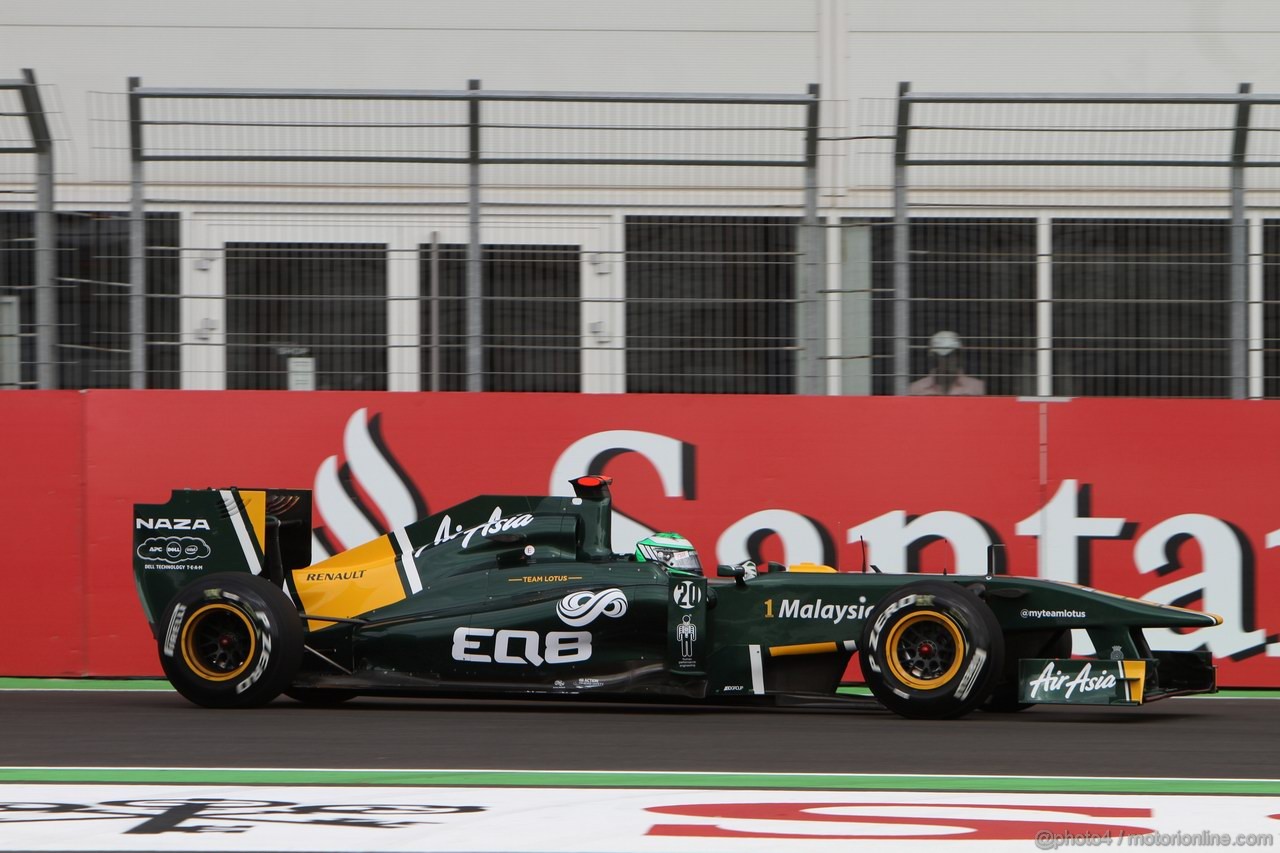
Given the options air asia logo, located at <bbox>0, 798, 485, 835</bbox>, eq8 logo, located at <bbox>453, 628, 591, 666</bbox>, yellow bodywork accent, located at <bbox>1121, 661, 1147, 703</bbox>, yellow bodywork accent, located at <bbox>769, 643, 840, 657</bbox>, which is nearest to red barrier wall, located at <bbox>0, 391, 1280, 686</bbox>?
yellow bodywork accent, located at <bbox>769, 643, 840, 657</bbox>

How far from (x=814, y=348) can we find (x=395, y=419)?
252 centimetres

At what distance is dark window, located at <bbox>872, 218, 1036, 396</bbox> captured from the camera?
10172 mm

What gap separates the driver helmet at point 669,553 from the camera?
856 cm

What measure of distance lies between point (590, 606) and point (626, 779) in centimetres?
227

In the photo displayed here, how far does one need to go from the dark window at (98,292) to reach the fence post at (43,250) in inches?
1.9

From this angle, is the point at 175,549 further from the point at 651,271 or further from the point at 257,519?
the point at 651,271

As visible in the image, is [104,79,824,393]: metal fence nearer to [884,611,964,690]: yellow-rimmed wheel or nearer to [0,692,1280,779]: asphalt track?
[0,692,1280,779]: asphalt track

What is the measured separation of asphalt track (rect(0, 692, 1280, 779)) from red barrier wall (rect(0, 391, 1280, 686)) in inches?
37.3

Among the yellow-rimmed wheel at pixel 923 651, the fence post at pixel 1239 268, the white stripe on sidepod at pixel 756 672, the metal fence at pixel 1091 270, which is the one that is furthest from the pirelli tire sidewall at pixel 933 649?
the fence post at pixel 1239 268

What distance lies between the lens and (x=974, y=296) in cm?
1019

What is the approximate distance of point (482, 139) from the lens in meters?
10.6

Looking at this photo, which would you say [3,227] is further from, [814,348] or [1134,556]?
[1134,556]

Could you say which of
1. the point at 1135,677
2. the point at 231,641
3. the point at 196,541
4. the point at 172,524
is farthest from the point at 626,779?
the point at 172,524

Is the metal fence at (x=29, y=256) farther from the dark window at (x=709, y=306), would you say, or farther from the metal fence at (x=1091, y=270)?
the metal fence at (x=1091, y=270)
